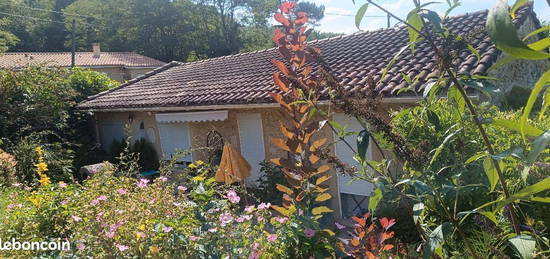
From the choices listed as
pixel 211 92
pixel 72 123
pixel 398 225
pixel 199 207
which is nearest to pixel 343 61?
pixel 211 92

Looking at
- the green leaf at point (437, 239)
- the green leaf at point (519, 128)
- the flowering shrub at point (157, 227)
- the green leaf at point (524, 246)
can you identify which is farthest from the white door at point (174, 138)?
the green leaf at point (519, 128)

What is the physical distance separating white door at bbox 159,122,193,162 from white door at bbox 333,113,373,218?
6419 millimetres

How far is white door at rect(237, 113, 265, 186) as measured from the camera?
12.2 meters

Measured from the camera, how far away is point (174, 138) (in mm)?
15172

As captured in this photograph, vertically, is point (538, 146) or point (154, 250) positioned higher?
point (538, 146)

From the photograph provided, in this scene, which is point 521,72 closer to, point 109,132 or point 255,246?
point 255,246

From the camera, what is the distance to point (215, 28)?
5578cm

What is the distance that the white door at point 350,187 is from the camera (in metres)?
9.59

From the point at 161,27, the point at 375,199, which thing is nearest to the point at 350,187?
the point at 375,199

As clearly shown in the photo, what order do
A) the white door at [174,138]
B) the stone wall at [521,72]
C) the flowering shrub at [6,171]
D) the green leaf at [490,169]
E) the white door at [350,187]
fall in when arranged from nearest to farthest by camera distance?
the green leaf at [490,169] → the flowering shrub at [6,171] → the white door at [350,187] → the stone wall at [521,72] → the white door at [174,138]

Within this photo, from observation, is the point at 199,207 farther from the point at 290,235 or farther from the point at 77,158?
the point at 77,158

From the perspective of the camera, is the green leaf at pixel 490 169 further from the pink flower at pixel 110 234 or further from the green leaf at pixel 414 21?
the pink flower at pixel 110 234

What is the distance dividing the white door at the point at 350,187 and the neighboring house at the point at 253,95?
26mm

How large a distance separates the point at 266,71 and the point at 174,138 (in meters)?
4.40
